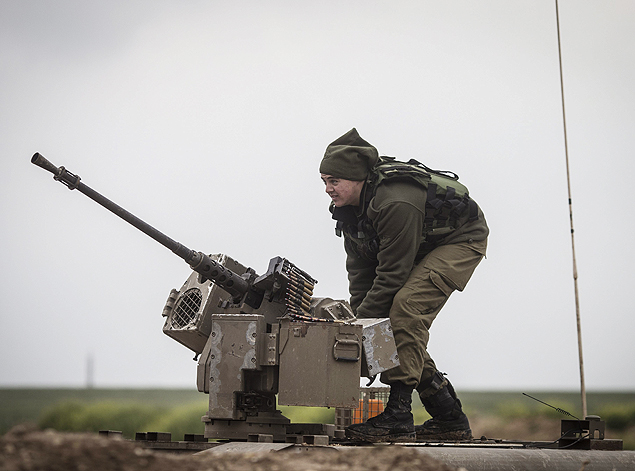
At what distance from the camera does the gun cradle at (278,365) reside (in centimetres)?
607

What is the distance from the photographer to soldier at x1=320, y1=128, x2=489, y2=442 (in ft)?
21.6

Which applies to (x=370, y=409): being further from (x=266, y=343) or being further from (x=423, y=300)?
(x=266, y=343)

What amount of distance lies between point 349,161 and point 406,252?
0.90m

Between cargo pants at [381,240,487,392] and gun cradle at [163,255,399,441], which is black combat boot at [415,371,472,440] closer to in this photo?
cargo pants at [381,240,487,392]

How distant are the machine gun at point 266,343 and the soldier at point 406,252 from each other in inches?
13.7

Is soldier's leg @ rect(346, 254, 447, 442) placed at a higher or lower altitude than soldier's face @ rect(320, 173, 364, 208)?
lower

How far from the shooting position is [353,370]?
20.1 ft

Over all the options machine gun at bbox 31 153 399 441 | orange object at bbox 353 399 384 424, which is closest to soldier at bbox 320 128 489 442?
machine gun at bbox 31 153 399 441

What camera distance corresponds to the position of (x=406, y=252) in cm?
673

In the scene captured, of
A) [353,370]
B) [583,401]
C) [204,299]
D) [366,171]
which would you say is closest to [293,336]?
[353,370]

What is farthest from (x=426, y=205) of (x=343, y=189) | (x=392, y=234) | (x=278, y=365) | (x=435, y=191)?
(x=278, y=365)

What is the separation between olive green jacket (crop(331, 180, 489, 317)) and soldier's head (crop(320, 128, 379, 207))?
105 mm

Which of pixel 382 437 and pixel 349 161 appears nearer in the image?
pixel 382 437

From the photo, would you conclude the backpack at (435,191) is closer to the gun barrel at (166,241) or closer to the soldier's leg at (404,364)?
the soldier's leg at (404,364)
